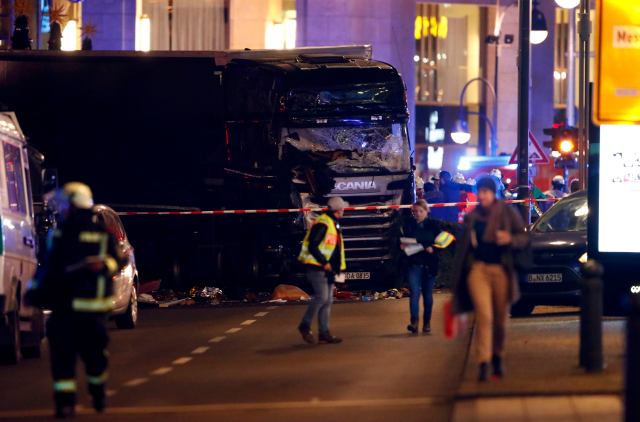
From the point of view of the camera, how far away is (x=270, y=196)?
88.5 feet

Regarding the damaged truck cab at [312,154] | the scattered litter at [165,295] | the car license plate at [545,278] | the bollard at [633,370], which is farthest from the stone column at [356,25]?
the bollard at [633,370]

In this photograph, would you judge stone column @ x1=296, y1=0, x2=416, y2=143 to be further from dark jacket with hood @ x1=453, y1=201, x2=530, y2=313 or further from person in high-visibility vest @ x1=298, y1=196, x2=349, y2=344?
dark jacket with hood @ x1=453, y1=201, x2=530, y2=313

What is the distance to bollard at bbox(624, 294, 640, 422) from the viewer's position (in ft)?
32.4

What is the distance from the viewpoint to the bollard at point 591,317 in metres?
13.6

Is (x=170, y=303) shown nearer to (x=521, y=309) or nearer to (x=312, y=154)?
(x=312, y=154)

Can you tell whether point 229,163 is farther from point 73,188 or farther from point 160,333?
point 73,188

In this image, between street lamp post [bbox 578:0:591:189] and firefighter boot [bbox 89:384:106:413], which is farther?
street lamp post [bbox 578:0:591:189]

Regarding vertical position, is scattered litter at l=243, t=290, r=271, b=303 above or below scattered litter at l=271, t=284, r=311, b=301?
below

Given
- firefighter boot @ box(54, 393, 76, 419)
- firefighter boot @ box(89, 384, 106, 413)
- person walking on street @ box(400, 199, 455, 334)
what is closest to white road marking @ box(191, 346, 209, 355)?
person walking on street @ box(400, 199, 455, 334)

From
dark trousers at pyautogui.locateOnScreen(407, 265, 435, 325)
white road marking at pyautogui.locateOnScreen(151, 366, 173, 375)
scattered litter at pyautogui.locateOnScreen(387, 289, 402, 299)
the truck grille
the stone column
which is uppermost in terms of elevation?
the stone column

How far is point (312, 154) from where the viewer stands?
26.4m

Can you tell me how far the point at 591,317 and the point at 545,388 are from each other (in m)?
1.05

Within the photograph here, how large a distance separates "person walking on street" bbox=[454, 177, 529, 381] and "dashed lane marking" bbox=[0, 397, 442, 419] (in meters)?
1.14

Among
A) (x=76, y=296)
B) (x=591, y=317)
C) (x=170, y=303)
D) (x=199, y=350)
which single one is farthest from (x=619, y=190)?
(x=170, y=303)
